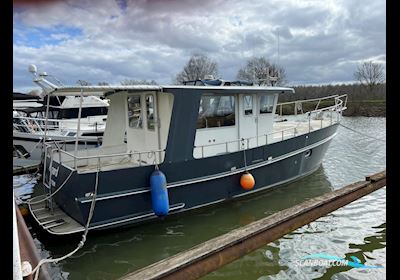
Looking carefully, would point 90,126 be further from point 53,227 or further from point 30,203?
point 53,227

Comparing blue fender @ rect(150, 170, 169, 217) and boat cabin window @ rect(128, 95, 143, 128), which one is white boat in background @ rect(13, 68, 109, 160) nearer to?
boat cabin window @ rect(128, 95, 143, 128)

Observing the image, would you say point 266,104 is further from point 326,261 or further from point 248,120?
point 326,261

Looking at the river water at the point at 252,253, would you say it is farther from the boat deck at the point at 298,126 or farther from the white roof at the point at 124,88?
the white roof at the point at 124,88

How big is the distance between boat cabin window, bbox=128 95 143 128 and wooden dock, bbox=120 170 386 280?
4.48 m

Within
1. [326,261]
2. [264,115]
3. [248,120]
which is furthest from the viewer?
[264,115]

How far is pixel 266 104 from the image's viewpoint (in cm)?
887

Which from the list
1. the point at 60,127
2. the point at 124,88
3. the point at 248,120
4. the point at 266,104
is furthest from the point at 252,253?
the point at 60,127

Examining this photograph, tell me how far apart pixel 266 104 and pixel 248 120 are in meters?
0.83

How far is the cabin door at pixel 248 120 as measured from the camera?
325 inches

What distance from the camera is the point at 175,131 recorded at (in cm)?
678

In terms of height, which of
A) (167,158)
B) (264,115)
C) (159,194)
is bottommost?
(159,194)

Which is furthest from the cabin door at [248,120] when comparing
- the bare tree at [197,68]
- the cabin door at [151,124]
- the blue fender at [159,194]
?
the bare tree at [197,68]

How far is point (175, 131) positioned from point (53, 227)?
2.94m
